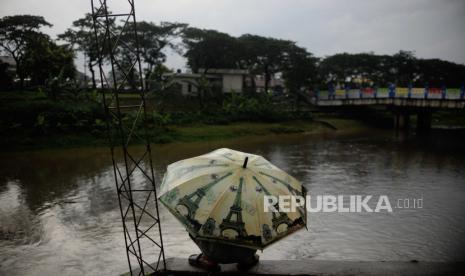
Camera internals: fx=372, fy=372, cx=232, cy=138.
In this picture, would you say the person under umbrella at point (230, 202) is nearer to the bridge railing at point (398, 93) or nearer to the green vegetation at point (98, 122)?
the green vegetation at point (98, 122)

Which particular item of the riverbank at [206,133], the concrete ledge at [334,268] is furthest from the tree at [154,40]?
the concrete ledge at [334,268]

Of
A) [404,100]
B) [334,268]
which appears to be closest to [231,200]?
[334,268]

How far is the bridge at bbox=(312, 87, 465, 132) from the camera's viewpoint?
95.7ft

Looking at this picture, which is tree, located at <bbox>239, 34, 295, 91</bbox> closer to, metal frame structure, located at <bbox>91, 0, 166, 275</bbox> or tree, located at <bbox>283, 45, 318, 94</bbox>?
tree, located at <bbox>283, 45, 318, 94</bbox>

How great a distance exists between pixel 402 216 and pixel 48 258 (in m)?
9.25

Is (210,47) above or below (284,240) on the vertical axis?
above

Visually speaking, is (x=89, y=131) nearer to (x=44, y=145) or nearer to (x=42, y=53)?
(x=44, y=145)

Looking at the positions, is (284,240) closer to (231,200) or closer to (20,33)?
(231,200)

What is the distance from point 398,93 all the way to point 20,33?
3416 centimetres

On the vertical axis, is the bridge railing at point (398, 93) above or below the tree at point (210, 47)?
below

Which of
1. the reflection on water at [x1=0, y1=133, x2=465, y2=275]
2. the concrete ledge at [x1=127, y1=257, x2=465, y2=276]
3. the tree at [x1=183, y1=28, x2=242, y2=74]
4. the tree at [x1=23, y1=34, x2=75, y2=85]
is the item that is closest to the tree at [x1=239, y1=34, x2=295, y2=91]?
the tree at [x1=183, y1=28, x2=242, y2=74]

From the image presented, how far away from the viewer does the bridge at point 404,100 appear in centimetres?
2917

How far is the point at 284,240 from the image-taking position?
8.92 metres

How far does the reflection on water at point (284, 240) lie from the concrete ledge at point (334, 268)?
1.32m
